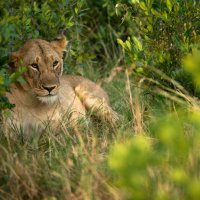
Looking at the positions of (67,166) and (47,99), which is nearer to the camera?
(67,166)

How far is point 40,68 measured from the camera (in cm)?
586

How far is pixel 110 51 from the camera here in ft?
29.0

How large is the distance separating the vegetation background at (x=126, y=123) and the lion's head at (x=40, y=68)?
195 millimetres

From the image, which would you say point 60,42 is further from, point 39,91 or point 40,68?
point 39,91

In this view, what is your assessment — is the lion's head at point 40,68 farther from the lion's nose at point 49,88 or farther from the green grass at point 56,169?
the green grass at point 56,169

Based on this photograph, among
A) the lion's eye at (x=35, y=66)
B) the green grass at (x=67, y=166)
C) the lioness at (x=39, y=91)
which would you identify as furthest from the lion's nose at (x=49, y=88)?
the green grass at (x=67, y=166)

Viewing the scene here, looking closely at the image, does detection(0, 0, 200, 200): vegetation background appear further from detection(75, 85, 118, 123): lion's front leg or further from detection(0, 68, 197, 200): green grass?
detection(75, 85, 118, 123): lion's front leg

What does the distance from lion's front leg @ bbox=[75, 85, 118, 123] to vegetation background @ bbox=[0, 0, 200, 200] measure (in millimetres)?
109

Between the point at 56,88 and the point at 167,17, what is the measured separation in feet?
3.70

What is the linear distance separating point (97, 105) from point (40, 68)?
37.5 inches

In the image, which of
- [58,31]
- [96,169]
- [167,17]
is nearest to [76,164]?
[96,169]

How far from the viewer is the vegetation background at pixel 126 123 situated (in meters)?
3.02

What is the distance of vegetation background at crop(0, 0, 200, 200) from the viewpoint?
9.91 ft

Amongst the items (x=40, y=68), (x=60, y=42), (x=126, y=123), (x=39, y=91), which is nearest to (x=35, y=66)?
(x=40, y=68)
